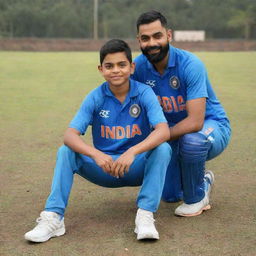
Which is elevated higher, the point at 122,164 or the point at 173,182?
the point at 122,164

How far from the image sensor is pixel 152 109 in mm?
3797

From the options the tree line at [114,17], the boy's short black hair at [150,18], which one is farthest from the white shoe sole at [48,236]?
the tree line at [114,17]

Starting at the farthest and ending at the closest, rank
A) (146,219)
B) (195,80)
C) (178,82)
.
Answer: (178,82) < (195,80) < (146,219)

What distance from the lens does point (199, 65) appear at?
161 inches

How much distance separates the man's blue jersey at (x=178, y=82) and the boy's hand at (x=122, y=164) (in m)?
0.72

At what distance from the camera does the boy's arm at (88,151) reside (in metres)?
3.58

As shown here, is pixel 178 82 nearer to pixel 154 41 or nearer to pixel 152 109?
pixel 154 41

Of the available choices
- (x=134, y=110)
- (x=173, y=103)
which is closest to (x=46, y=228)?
(x=134, y=110)

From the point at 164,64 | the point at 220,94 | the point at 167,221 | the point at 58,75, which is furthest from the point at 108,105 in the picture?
the point at 58,75

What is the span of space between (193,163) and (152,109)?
440 millimetres

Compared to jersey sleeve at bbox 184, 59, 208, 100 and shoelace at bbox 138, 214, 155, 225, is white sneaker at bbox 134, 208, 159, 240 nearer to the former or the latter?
shoelace at bbox 138, 214, 155, 225

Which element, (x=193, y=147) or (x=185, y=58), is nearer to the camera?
(x=193, y=147)

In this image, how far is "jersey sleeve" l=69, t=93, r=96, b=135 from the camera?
3787mm

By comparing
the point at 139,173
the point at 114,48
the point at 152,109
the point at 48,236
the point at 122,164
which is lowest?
the point at 48,236
